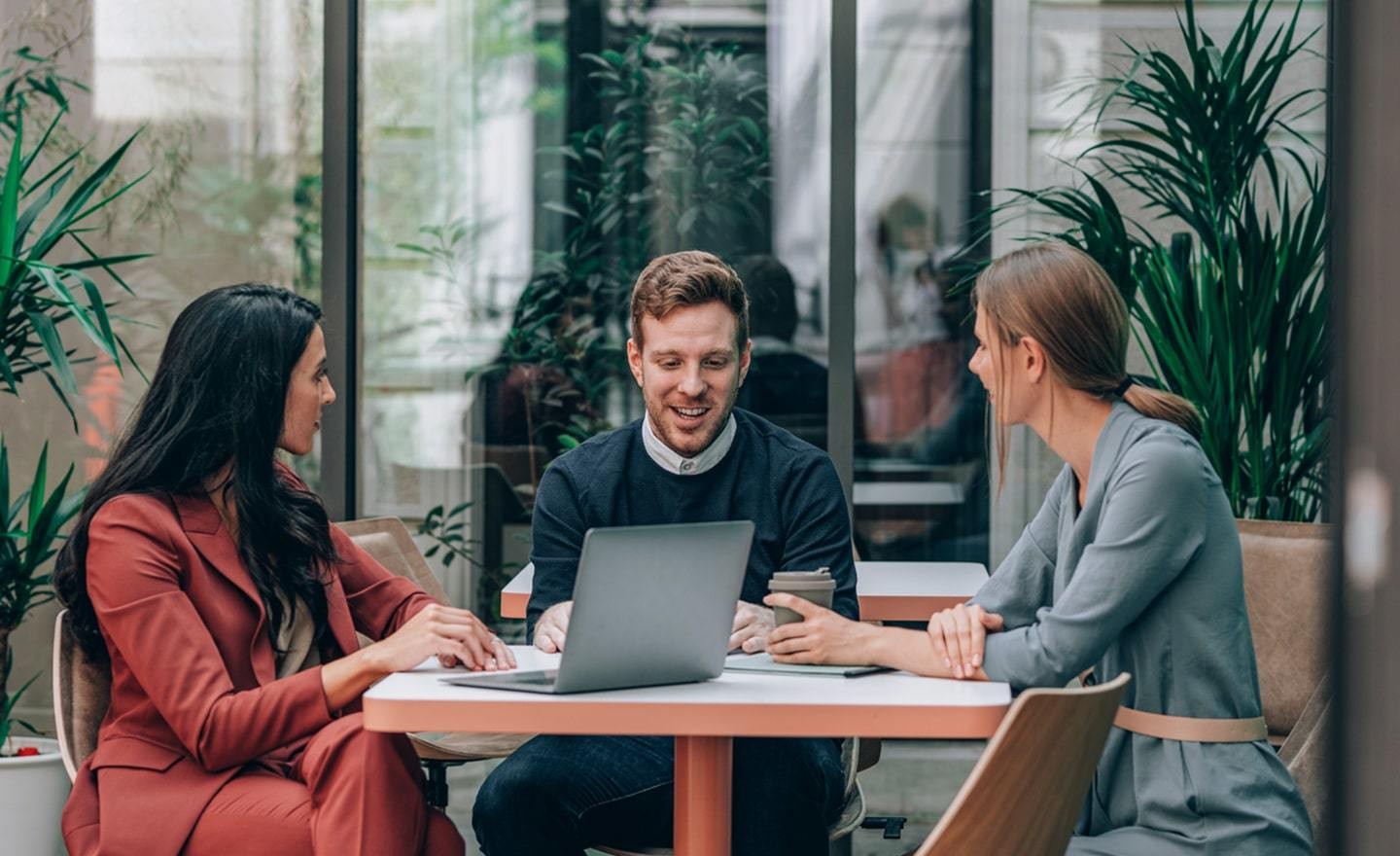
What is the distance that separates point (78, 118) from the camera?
14.8 feet

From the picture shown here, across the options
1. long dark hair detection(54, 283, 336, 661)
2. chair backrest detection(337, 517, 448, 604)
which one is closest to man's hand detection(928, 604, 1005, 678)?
long dark hair detection(54, 283, 336, 661)

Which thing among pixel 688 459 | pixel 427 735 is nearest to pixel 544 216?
pixel 427 735

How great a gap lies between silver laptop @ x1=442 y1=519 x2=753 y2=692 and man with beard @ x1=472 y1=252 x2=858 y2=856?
380mm

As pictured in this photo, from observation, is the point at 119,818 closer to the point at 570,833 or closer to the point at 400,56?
the point at 570,833

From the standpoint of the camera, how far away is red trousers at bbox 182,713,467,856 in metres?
2.26

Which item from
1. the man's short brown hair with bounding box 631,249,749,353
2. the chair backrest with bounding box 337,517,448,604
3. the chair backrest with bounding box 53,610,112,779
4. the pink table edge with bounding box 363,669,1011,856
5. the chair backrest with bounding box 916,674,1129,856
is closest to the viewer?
Result: the chair backrest with bounding box 916,674,1129,856

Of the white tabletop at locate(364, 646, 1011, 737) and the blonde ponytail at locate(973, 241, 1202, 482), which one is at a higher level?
the blonde ponytail at locate(973, 241, 1202, 482)

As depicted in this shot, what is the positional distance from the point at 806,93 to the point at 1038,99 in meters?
0.70

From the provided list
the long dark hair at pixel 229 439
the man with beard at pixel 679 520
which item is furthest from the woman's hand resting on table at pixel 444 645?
the long dark hair at pixel 229 439

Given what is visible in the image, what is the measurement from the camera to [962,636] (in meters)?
2.21

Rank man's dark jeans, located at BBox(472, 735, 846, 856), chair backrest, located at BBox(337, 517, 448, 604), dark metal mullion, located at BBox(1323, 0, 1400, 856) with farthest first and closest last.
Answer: chair backrest, located at BBox(337, 517, 448, 604), man's dark jeans, located at BBox(472, 735, 846, 856), dark metal mullion, located at BBox(1323, 0, 1400, 856)

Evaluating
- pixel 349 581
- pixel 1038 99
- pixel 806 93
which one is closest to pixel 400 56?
pixel 806 93

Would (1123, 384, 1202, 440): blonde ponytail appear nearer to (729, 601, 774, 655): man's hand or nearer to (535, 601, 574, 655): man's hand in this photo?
(729, 601, 774, 655): man's hand

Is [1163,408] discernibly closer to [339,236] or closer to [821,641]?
[821,641]
